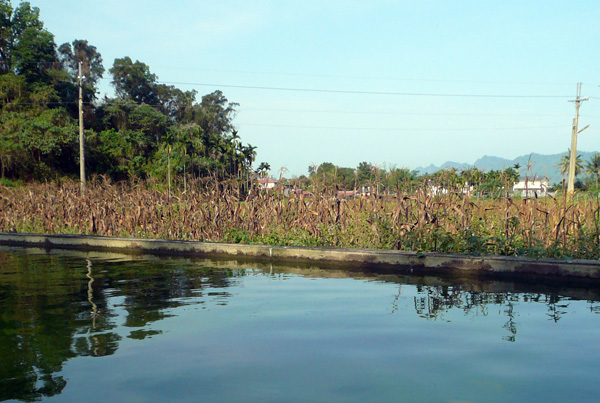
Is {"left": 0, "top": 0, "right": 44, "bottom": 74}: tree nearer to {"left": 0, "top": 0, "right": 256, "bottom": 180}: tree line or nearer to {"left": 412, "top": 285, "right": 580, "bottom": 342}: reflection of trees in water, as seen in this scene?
{"left": 0, "top": 0, "right": 256, "bottom": 180}: tree line

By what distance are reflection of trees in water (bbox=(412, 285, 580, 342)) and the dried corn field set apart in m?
1.86

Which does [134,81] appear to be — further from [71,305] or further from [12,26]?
[71,305]

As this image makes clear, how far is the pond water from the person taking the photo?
164 inches

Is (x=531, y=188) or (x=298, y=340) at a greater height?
(x=531, y=188)

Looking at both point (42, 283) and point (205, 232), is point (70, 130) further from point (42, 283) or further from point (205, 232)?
point (42, 283)

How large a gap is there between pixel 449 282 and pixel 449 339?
3.49 meters

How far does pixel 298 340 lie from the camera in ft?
18.1

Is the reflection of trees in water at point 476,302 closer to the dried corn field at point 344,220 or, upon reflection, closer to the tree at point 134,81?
the dried corn field at point 344,220

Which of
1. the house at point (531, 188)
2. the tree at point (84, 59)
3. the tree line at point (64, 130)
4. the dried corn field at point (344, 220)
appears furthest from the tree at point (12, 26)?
the house at point (531, 188)

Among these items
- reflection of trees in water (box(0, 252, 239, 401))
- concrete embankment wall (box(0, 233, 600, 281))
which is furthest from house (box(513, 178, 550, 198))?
reflection of trees in water (box(0, 252, 239, 401))

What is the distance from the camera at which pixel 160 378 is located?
440 centimetres

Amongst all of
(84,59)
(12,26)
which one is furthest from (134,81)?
(12,26)

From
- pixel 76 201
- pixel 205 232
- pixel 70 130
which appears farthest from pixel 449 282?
pixel 70 130

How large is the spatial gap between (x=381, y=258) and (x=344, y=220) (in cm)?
224
